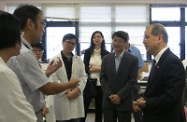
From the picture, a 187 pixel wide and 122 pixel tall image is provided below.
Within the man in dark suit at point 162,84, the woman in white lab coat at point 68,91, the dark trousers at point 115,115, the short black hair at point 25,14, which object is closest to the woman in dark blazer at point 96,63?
the woman in white lab coat at point 68,91

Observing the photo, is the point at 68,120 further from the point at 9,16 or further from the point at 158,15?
the point at 158,15

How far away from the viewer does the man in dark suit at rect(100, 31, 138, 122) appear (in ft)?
9.25

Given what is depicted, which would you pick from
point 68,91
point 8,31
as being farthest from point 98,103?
point 8,31

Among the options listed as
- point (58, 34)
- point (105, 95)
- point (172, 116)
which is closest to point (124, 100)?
point (105, 95)

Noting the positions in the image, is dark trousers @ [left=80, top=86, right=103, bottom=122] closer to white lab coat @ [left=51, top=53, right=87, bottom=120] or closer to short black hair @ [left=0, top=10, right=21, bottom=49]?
white lab coat @ [left=51, top=53, right=87, bottom=120]

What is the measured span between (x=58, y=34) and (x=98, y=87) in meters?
3.43

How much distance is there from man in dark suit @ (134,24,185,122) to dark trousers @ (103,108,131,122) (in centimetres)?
71

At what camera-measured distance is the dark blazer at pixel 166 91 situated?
1.95 metres

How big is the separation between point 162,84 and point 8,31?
4.21 ft

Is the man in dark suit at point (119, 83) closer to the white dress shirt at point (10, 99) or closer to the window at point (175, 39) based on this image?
the white dress shirt at point (10, 99)

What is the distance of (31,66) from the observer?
1.65 m

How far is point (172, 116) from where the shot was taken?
2.00 meters

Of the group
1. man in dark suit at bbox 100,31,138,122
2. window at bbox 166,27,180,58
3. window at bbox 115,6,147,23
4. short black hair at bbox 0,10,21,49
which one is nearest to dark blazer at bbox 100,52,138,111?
man in dark suit at bbox 100,31,138,122

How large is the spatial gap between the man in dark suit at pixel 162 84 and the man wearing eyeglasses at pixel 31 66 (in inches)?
25.8
